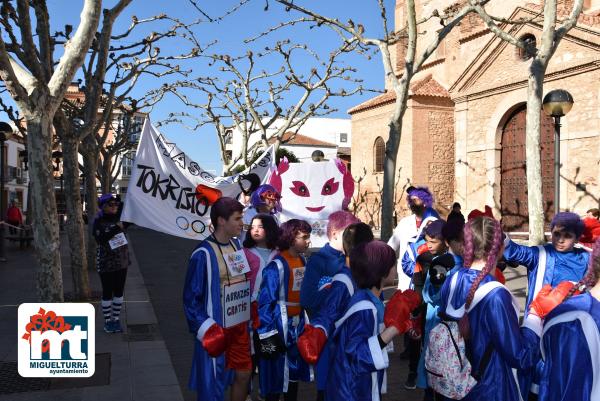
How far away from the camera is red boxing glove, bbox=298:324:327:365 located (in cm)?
294

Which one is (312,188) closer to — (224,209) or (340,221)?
(340,221)

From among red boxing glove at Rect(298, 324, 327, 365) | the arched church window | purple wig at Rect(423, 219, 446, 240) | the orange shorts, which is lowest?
the orange shorts

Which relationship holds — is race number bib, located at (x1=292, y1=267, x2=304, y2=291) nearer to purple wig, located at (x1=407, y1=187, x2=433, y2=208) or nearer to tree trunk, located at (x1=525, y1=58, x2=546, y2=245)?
purple wig, located at (x1=407, y1=187, x2=433, y2=208)

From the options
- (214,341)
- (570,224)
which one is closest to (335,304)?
(214,341)

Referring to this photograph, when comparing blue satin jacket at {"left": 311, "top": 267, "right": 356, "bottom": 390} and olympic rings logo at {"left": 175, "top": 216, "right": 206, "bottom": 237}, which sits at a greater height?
olympic rings logo at {"left": 175, "top": 216, "right": 206, "bottom": 237}

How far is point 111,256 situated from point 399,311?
5076mm

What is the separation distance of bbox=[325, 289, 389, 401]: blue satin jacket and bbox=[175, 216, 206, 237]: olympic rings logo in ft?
12.8

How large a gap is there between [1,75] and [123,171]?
8083 centimetres

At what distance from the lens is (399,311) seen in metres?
2.86

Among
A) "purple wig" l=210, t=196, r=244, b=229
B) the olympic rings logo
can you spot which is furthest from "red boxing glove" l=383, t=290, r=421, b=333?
the olympic rings logo

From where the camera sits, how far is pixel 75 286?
9117 millimetres

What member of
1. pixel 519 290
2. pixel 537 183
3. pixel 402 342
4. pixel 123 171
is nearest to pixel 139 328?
pixel 402 342

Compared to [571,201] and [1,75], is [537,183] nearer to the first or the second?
[571,201]

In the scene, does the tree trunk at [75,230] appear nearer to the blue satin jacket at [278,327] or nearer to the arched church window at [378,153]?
the blue satin jacket at [278,327]
